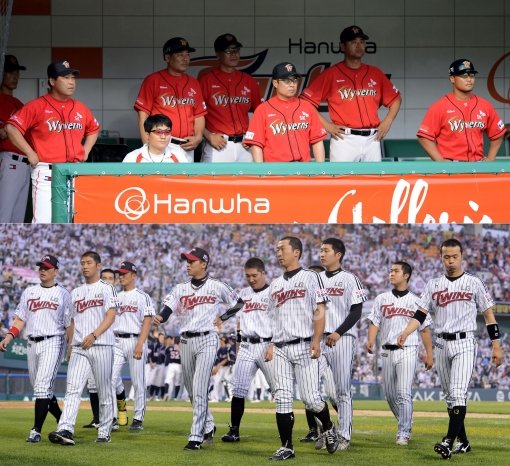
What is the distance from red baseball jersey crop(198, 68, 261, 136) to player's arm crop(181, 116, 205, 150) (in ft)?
1.67

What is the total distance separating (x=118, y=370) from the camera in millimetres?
12859

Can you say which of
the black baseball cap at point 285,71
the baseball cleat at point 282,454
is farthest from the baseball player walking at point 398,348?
the black baseball cap at point 285,71

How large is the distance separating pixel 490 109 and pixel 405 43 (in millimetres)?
4413

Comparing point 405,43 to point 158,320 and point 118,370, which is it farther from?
point 158,320

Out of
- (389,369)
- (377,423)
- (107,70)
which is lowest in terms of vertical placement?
(377,423)

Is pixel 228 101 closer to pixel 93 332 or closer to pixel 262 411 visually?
pixel 93 332

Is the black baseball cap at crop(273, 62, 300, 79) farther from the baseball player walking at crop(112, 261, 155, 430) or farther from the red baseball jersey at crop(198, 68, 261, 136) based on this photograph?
the baseball player walking at crop(112, 261, 155, 430)

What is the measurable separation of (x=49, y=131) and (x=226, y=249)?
3.46 m

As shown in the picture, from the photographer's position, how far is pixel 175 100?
1217cm

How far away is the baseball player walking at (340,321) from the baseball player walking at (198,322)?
868 mm

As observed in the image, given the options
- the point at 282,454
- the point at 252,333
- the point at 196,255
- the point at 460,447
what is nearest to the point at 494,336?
the point at 460,447

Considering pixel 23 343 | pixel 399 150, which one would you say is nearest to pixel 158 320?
pixel 399 150

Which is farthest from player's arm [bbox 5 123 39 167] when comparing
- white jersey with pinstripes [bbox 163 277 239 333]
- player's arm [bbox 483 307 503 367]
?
player's arm [bbox 483 307 503 367]

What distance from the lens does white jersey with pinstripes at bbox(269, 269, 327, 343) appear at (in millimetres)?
9055
